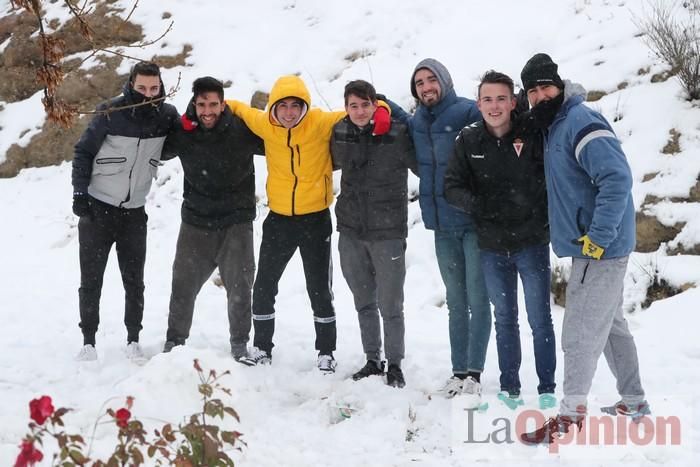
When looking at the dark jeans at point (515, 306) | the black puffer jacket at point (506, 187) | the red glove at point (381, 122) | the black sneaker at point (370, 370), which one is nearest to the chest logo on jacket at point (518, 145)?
the black puffer jacket at point (506, 187)

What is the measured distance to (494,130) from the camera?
430 cm

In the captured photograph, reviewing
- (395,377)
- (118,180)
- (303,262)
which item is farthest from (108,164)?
(395,377)

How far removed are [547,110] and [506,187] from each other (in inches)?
24.1

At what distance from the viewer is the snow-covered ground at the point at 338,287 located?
4.15 m

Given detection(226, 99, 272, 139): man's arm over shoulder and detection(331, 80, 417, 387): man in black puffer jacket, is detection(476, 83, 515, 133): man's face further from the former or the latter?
detection(226, 99, 272, 139): man's arm over shoulder

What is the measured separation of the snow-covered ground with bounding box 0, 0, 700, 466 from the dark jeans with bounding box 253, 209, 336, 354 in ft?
1.10

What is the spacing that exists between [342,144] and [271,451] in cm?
234

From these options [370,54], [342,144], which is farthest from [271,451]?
[370,54]

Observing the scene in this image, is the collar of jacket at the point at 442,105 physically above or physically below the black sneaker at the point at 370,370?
above

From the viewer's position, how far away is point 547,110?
390 centimetres

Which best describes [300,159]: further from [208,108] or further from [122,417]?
[122,417]

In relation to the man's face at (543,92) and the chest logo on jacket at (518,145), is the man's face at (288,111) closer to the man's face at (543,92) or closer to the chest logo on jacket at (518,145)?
the chest logo on jacket at (518,145)

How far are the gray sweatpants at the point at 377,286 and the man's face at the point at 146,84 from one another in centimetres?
194

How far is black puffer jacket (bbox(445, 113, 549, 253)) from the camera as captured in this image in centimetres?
421
